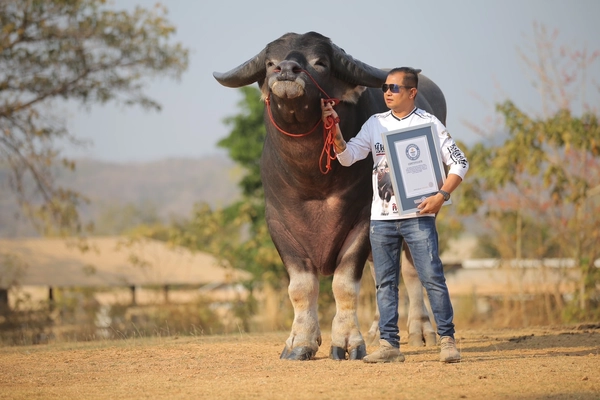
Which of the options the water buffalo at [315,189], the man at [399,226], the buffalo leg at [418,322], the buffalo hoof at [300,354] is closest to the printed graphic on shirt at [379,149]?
the man at [399,226]

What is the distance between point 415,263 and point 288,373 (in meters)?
1.24

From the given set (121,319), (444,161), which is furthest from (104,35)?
(444,161)

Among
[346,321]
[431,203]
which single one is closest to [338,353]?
[346,321]

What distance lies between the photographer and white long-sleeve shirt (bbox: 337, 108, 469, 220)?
6.19 metres

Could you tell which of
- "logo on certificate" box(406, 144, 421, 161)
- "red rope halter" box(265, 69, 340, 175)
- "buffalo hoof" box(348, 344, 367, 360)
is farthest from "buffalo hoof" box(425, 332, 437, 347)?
"logo on certificate" box(406, 144, 421, 161)

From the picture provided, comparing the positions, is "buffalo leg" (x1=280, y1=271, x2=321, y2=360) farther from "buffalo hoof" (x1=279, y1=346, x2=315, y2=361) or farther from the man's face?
the man's face

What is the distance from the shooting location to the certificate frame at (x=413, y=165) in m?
6.09

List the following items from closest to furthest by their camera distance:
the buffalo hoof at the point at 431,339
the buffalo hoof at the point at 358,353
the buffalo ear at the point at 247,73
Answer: the buffalo hoof at the point at 358,353, the buffalo ear at the point at 247,73, the buffalo hoof at the point at 431,339

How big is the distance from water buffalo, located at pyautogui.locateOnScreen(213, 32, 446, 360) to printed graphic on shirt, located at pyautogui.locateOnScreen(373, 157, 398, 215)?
1.68 feet

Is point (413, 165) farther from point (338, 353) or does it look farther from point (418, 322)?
point (418, 322)

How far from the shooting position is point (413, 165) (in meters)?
6.16

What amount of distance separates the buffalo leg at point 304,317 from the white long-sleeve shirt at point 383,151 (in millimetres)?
988

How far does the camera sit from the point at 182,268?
111 feet

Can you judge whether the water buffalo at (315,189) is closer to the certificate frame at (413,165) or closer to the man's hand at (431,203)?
the certificate frame at (413,165)
